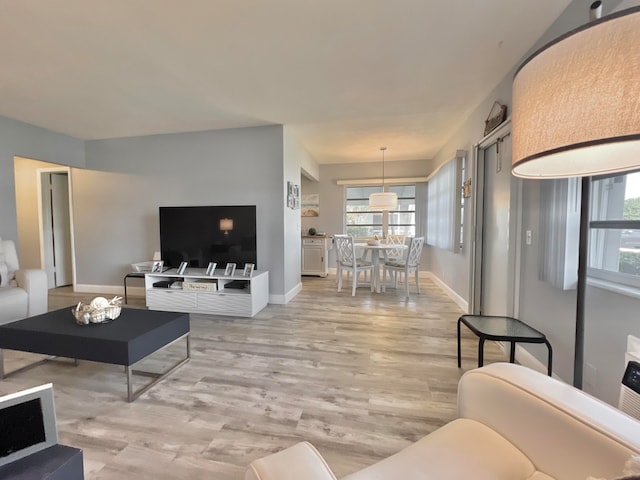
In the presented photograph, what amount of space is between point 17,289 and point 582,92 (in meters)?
4.40

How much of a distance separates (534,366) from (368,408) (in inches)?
55.2

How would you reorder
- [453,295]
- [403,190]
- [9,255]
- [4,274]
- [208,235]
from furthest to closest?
[403,190]
[453,295]
[208,235]
[9,255]
[4,274]

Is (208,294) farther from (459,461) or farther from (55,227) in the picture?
(55,227)

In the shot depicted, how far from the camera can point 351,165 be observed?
6375mm

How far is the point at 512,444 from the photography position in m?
0.88

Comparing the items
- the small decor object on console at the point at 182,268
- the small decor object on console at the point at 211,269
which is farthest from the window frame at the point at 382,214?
the small decor object on console at the point at 182,268

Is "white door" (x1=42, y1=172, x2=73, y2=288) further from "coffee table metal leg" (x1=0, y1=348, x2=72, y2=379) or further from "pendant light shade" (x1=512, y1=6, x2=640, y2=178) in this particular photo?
"pendant light shade" (x1=512, y1=6, x2=640, y2=178)

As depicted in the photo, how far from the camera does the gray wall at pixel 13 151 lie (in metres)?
3.56

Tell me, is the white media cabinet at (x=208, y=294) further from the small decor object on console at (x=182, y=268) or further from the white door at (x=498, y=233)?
the white door at (x=498, y=233)

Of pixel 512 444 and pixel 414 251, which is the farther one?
pixel 414 251

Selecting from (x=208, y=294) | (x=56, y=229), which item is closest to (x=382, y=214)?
(x=208, y=294)

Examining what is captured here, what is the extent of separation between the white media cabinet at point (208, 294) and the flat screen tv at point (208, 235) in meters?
0.21

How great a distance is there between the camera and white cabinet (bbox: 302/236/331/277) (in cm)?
599

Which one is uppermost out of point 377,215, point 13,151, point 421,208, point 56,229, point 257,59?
point 257,59
